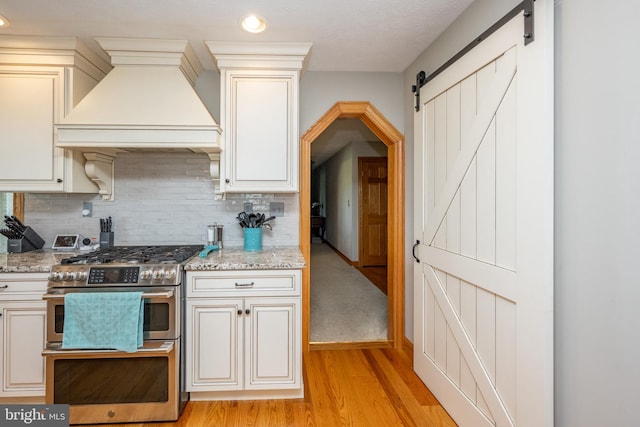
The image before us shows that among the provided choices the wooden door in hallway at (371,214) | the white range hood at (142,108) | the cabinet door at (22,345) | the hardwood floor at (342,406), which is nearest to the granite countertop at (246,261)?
the white range hood at (142,108)

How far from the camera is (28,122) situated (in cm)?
238

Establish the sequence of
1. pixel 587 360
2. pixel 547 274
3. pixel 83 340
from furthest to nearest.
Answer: pixel 83 340 < pixel 547 274 < pixel 587 360

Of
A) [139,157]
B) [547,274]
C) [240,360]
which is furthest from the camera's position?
[139,157]

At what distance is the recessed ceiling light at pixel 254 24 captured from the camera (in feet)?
6.87

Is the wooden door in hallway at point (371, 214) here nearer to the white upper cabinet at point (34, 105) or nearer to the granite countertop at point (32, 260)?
the granite countertop at point (32, 260)

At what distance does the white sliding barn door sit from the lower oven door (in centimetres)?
171

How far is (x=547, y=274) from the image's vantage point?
135cm

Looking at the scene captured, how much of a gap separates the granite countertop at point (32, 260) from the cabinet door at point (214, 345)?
941 mm

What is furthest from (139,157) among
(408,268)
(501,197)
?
(501,197)

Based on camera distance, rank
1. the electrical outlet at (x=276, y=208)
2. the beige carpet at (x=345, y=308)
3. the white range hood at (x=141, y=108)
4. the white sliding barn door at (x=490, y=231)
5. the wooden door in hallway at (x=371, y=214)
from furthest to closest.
→ the wooden door in hallway at (x=371, y=214)
the beige carpet at (x=345, y=308)
the electrical outlet at (x=276, y=208)
the white range hood at (x=141, y=108)
the white sliding barn door at (x=490, y=231)

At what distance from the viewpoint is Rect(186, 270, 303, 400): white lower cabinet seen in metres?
2.15

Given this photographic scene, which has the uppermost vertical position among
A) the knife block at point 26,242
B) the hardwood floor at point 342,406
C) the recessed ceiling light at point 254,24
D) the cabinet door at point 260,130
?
the recessed ceiling light at point 254,24

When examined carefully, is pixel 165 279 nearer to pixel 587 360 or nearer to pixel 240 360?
pixel 240 360

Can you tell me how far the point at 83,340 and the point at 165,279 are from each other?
556 mm
